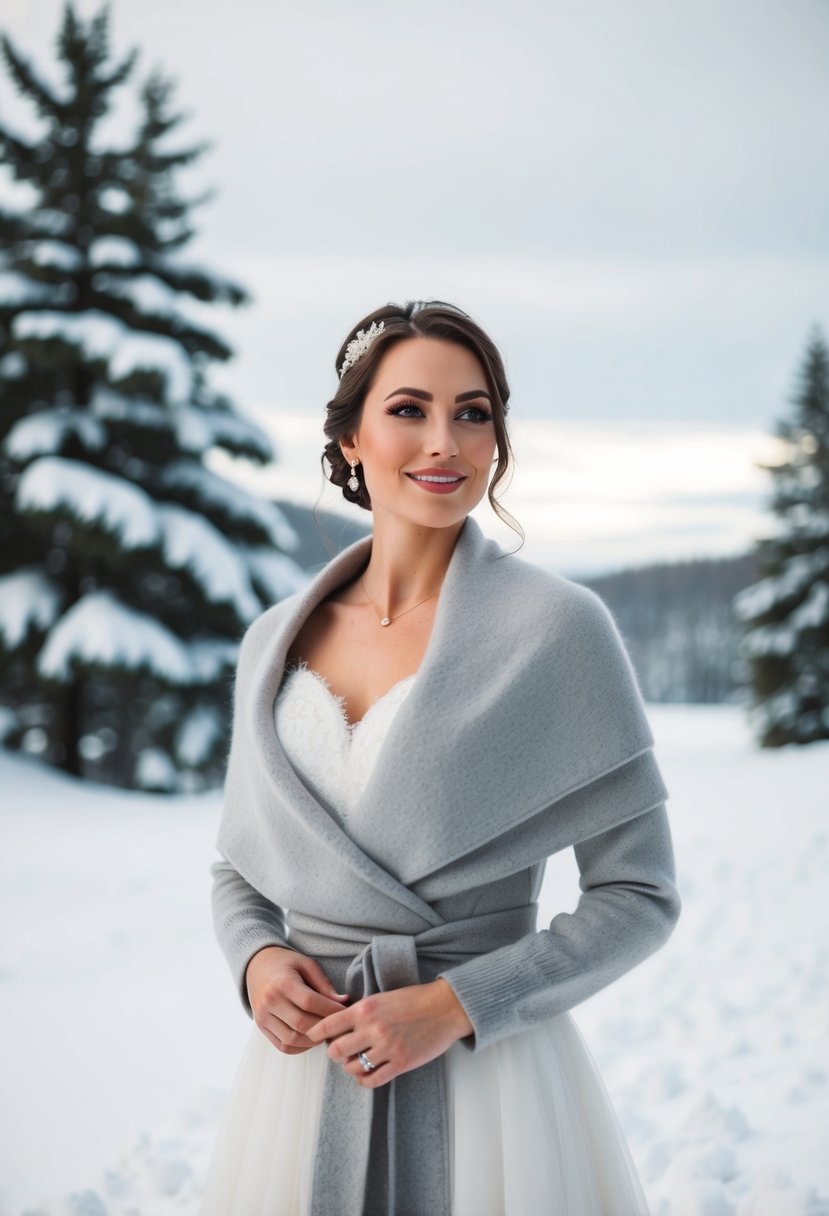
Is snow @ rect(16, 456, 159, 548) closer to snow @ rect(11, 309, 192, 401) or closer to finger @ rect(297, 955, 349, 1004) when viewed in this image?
snow @ rect(11, 309, 192, 401)

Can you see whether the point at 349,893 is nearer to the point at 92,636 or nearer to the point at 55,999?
the point at 55,999

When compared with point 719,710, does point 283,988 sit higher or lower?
higher

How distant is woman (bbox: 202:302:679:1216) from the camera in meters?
1.27

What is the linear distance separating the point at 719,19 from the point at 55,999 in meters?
5.69

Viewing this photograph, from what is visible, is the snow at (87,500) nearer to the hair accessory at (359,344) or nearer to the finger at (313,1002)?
the hair accessory at (359,344)

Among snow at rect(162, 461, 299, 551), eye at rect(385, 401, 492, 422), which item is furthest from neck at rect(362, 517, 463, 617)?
snow at rect(162, 461, 299, 551)

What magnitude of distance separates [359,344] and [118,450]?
7.55 meters

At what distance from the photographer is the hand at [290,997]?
128cm

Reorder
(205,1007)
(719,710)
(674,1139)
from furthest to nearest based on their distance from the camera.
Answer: (719,710) < (205,1007) < (674,1139)

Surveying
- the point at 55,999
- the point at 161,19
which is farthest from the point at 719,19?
the point at 55,999

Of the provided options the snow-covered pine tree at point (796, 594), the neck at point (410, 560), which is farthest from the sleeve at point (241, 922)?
the snow-covered pine tree at point (796, 594)

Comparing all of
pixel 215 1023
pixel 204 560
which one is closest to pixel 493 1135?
A: pixel 215 1023

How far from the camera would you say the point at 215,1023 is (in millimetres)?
3732

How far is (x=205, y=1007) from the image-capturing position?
3852 mm
